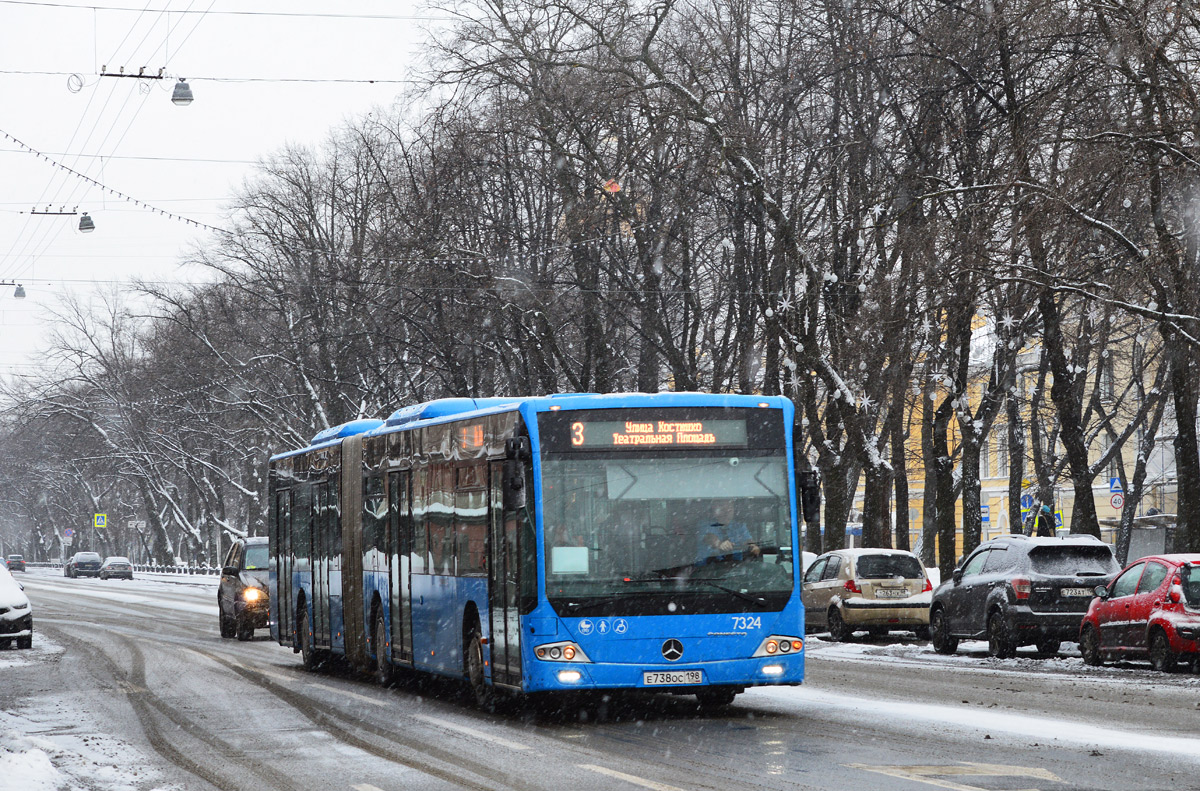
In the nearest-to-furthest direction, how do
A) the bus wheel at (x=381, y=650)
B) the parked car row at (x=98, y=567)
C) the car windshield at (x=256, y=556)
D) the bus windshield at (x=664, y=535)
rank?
the bus windshield at (x=664, y=535) < the bus wheel at (x=381, y=650) < the car windshield at (x=256, y=556) < the parked car row at (x=98, y=567)

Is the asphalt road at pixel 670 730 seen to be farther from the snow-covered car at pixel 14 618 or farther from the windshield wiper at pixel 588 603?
the snow-covered car at pixel 14 618

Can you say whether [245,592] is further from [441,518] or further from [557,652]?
[557,652]

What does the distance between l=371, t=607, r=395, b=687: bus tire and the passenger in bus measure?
5.66 meters

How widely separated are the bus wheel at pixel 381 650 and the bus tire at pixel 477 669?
3208 mm

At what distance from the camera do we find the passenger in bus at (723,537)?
47.5 ft

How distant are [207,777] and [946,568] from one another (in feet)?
78.4

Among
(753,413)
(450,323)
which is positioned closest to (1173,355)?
(753,413)

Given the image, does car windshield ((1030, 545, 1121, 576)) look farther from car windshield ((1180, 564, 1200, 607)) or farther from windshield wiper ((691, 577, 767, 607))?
windshield wiper ((691, 577, 767, 607))

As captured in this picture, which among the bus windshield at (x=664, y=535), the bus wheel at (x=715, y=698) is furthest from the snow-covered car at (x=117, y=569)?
the bus windshield at (x=664, y=535)

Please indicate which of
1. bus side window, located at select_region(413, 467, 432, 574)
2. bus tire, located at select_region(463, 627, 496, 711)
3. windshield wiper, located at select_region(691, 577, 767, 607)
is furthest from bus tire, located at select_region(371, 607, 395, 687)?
windshield wiper, located at select_region(691, 577, 767, 607)

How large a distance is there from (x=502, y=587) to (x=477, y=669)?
1.14m

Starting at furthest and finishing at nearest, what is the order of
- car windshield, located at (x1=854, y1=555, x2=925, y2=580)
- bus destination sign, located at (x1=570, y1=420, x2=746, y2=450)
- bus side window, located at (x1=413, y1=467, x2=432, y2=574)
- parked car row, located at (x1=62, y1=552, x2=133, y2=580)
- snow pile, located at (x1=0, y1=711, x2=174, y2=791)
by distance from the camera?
parked car row, located at (x1=62, y1=552, x2=133, y2=580), car windshield, located at (x1=854, y1=555, x2=925, y2=580), bus side window, located at (x1=413, y1=467, x2=432, y2=574), bus destination sign, located at (x1=570, y1=420, x2=746, y2=450), snow pile, located at (x1=0, y1=711, x2=174, y2=791)

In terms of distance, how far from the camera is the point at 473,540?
15797 millimetres

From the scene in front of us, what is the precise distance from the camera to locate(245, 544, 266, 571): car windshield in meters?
31.6
